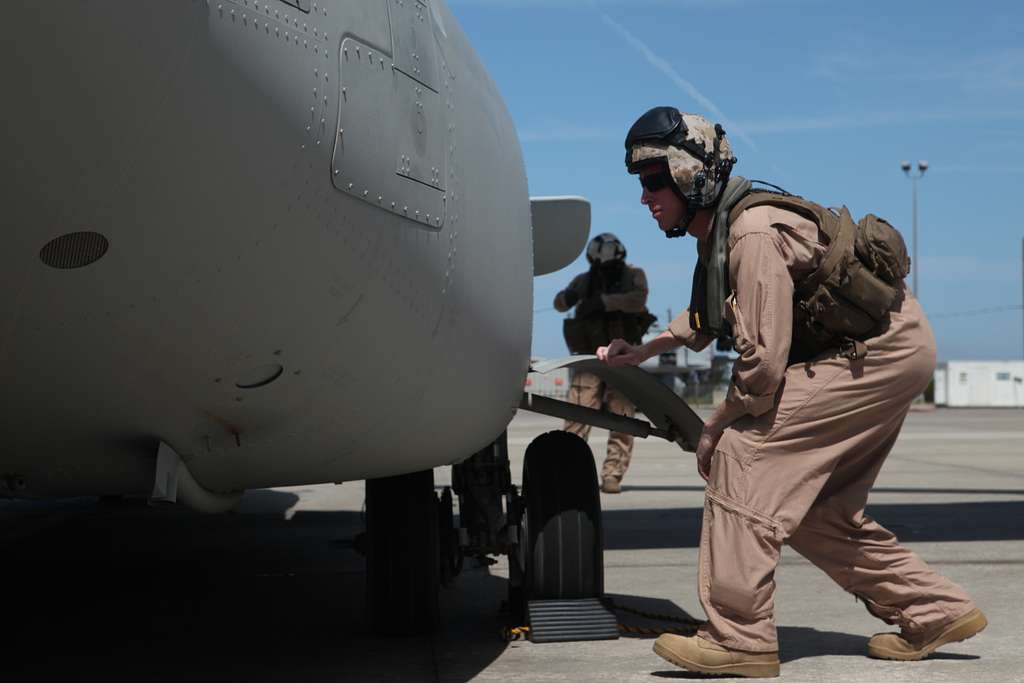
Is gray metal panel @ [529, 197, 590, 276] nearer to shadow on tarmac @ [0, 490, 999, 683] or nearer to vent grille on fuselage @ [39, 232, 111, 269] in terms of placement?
shadow on tarmac @ [0, 490, 999, 683]

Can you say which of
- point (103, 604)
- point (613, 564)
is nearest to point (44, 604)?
point (103, 604)

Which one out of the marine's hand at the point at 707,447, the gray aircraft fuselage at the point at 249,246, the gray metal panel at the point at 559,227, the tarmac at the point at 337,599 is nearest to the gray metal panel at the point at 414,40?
the gray aircraft fuselage at the point at 249,246

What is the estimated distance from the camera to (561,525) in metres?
4.27

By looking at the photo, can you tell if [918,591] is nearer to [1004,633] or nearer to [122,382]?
[1004,633]

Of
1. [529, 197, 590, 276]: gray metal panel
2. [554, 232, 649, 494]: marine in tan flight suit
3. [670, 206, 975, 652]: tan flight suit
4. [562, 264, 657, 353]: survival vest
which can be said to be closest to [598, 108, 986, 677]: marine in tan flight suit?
[670, 206, 975, 652]: tan flight suit

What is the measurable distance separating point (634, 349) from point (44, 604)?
277cm

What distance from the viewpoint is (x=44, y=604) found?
5.11 meters

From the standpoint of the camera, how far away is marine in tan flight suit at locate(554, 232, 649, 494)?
8.80 m

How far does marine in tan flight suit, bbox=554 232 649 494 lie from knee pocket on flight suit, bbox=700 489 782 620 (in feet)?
16.8

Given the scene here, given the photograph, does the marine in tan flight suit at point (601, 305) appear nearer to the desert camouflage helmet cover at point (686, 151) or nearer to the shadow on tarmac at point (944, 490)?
the shadow on tarmac at point (944, 490)

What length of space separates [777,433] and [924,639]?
2.62 feet

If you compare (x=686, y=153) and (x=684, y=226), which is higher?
(x=686, y=153)

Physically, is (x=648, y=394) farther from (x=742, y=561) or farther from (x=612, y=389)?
(x=612, y=389)

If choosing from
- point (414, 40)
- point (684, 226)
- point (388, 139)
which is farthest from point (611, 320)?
point (388, 139)
